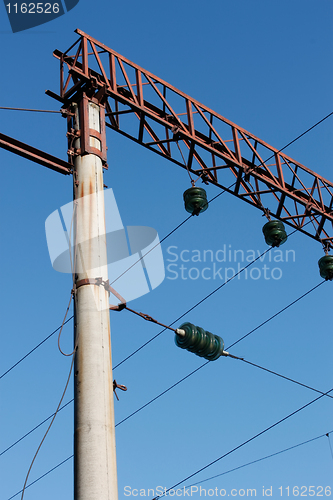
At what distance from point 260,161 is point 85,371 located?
253 inches

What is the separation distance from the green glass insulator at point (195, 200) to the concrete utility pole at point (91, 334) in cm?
253

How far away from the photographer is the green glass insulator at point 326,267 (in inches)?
480

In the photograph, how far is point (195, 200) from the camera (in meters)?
10.6

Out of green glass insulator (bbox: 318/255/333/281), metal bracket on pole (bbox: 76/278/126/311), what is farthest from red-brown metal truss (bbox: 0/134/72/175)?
green glass insulator (bbox: 318/255/333/281)

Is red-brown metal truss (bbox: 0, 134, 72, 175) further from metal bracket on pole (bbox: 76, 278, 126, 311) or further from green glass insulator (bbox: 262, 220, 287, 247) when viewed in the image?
green glass insulator (bbox: 262, 220, 287, 247)

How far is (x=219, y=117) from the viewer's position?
1151cm

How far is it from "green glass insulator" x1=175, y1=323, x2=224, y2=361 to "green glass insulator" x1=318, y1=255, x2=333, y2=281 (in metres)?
4.42

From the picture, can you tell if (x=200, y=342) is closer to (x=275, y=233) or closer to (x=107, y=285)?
(x=107, y=285)

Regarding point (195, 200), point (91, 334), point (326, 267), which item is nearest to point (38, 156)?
point (91, 334)

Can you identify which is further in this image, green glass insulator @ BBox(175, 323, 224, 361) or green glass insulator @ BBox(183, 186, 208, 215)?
green glass insulator @ BBox(183, 186, 208, 215)

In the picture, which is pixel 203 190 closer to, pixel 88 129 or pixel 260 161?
pixel 260 161

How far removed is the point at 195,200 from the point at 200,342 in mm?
3118

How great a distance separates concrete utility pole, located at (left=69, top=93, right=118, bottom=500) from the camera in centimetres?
612

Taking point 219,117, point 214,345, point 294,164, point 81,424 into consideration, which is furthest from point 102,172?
point 294,164
